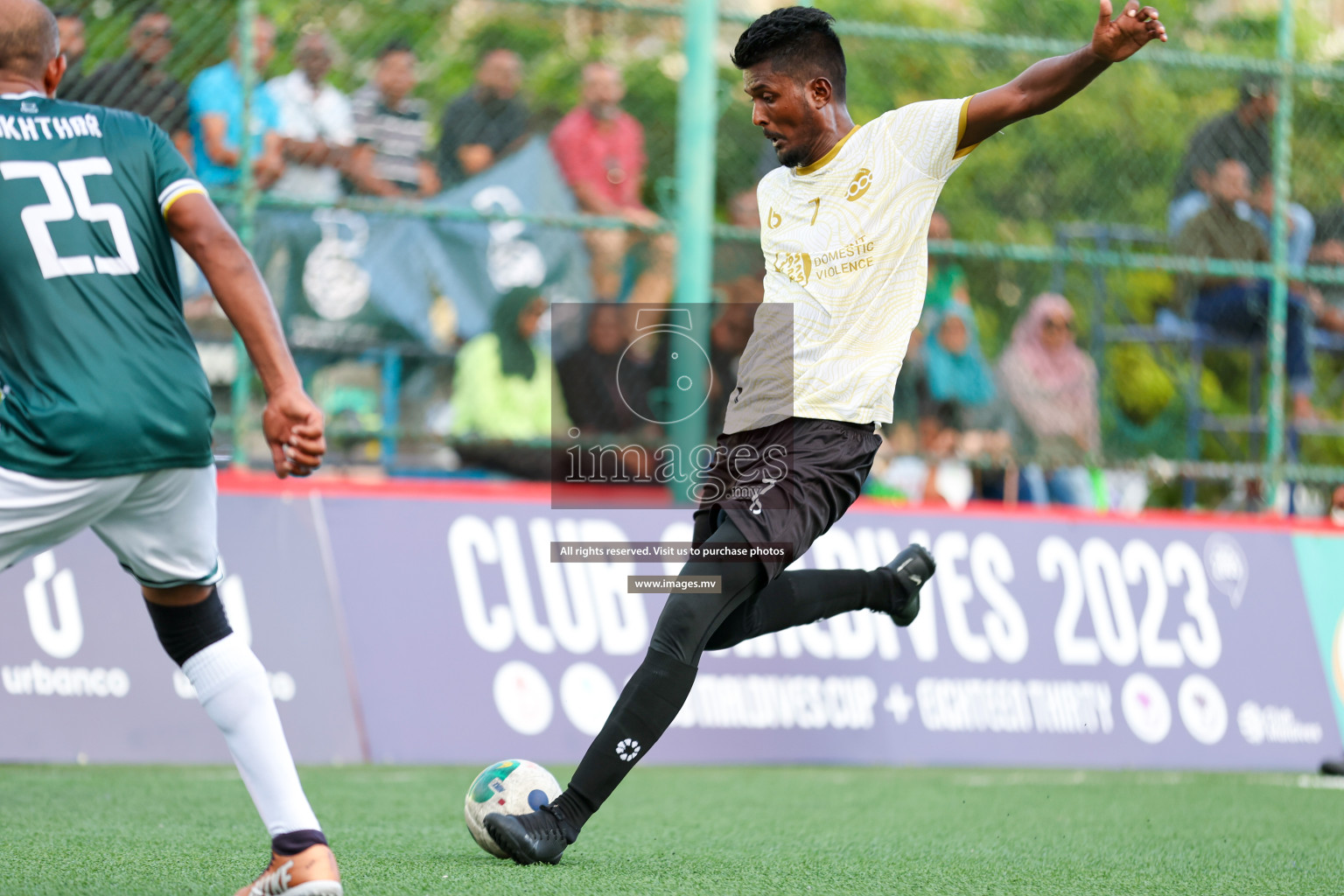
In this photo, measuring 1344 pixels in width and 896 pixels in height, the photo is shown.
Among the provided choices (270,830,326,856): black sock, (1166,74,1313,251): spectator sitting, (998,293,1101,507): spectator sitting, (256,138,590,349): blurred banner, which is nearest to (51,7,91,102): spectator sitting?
(256,138,590,349): blurred banner

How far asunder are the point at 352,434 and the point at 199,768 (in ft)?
5.80

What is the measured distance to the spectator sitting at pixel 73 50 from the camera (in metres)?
7.24

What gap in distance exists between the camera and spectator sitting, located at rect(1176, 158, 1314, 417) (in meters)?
9.04

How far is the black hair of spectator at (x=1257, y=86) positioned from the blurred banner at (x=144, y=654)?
581 centimetres

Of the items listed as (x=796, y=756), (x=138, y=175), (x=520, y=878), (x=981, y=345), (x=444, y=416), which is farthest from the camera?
(x=981, y=345)

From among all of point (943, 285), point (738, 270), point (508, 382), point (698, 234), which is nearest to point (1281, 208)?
point (943, 285)

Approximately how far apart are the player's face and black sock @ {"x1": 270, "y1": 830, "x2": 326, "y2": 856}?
91.5 inches

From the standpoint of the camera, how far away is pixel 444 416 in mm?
8180

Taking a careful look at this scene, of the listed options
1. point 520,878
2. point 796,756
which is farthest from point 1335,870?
point 796,756

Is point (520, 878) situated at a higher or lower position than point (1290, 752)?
higher

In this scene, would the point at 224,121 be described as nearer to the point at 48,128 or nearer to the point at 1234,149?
the point at 48,128

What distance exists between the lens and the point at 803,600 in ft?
16.2

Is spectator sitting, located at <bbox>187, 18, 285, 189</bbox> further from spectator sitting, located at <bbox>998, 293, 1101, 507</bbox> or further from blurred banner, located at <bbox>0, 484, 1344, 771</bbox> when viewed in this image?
spectator sitting, located at <bbox>998, 293, 1101, 507</bbox>

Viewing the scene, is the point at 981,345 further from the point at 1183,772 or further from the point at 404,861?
the point at 404,861
